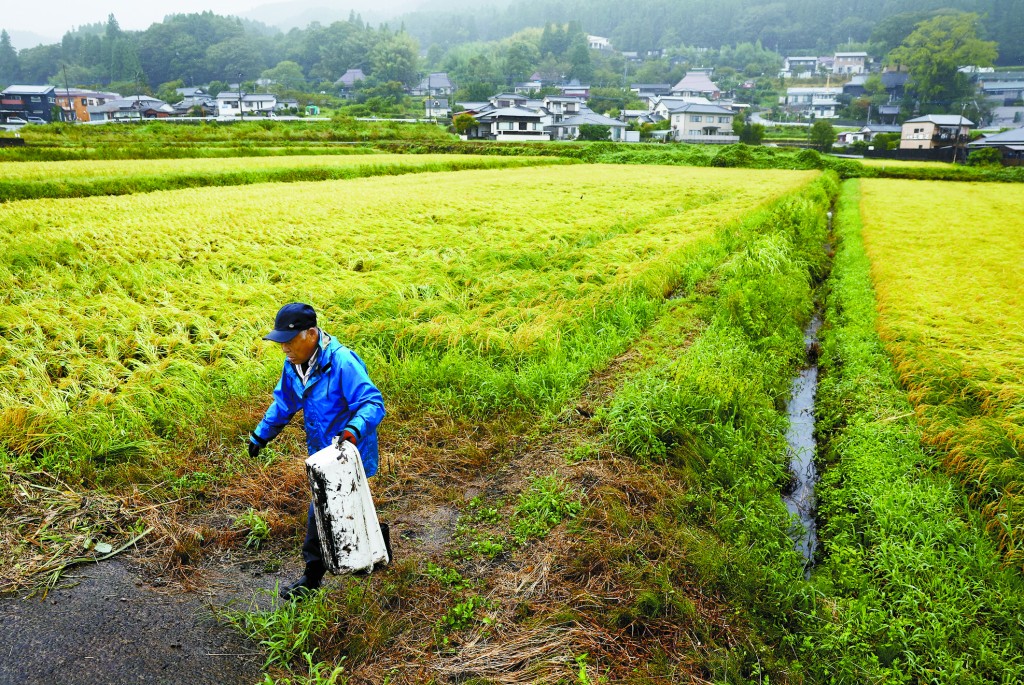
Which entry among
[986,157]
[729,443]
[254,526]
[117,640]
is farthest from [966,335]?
[986,157]

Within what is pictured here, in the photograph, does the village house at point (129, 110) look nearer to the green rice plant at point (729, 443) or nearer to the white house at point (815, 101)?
the green rice plant at point (729, 443)

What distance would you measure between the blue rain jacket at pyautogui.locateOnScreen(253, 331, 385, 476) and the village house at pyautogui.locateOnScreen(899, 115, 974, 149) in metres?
49.4

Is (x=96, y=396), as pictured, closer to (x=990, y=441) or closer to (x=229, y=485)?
(x=229, y=485)

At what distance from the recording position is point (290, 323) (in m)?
2.81

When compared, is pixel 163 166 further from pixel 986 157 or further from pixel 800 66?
pixel 800 66

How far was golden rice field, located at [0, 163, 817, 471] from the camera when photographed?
525cm

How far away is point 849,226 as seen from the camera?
50.5ft

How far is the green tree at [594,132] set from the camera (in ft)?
164

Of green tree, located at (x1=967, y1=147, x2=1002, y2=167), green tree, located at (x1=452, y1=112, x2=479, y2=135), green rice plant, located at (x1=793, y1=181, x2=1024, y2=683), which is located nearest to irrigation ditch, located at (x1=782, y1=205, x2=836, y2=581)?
green rice plant, located at (x1=793, y1=181, x2=1024, y2=683)

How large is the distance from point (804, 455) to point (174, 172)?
63.6 feet

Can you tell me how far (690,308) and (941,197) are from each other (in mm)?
18265

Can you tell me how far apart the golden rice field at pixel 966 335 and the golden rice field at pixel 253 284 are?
3183 mm

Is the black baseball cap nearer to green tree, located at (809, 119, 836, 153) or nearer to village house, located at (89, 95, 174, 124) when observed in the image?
green tree, located at (809, 119, 836, 153)

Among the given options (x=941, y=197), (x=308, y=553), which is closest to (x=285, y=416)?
(x=308, y=553)
